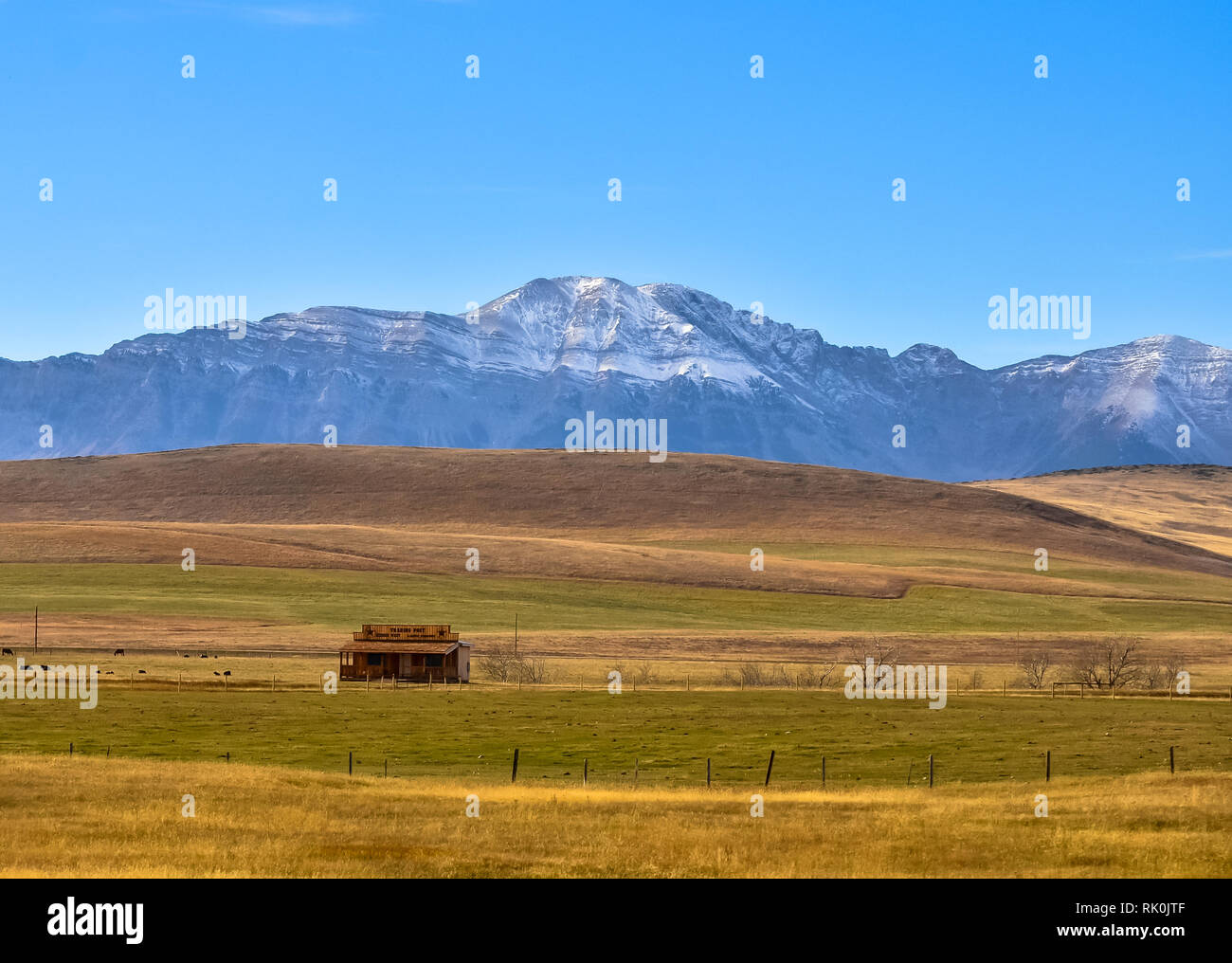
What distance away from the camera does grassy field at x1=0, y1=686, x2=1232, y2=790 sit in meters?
58.7

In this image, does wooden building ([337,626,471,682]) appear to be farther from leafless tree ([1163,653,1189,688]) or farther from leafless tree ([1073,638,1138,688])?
leafless tree ([1163,653,1189,688])

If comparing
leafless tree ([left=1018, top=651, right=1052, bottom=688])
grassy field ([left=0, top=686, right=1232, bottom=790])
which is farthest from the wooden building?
leafless tree ([left=1018, top=651, right=1052, bottom=688])

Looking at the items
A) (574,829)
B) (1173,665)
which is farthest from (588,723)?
(1173,665)

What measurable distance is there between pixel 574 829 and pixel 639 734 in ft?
115

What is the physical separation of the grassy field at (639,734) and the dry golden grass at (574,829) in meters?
9.49

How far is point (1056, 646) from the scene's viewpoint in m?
129

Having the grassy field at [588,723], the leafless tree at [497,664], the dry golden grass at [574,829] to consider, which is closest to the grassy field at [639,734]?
the grassy field at [588,723]

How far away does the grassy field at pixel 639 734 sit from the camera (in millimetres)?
58719

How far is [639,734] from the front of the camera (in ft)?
232

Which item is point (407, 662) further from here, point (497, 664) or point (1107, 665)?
point (1107, 665)

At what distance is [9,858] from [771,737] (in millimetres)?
44853

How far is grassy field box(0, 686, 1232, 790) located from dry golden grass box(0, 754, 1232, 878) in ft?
31.1
